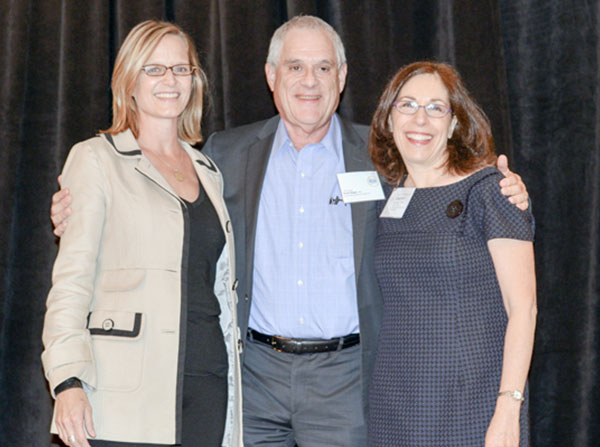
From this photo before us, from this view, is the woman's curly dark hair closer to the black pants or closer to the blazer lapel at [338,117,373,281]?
the blazer lapel at [338,117,373,281]

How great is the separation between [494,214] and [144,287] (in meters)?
1.07

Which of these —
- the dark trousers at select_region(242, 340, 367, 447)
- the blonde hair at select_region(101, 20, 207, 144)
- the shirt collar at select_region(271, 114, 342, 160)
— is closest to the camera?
the blonde hair at select_region(101, 20, 207, 144)

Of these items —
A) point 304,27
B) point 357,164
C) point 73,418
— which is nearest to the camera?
point 73,418

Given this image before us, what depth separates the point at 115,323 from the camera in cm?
202

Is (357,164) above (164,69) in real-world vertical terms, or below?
below

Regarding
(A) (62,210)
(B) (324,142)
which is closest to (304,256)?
(B) (324,142)

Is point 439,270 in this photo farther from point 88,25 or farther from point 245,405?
point 88,25

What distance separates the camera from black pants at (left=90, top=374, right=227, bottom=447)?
2.12 meters

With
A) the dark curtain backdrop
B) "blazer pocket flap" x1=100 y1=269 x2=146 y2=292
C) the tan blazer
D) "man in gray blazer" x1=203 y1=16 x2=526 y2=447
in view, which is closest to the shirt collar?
"man in gray blazer" x1=203 y1=16 x2=526 y2=447

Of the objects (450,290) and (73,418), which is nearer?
(73,418)

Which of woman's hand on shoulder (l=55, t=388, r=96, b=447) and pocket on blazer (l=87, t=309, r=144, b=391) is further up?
pocket on blazer (l=87, t=309, r=144, b=391)

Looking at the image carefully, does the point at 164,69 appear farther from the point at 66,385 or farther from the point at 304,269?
the point at 66,385

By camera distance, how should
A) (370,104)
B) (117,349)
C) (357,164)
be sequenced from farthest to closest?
(370,104) → (357,164) → (117,349)

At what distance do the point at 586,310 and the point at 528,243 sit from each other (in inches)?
56.4
